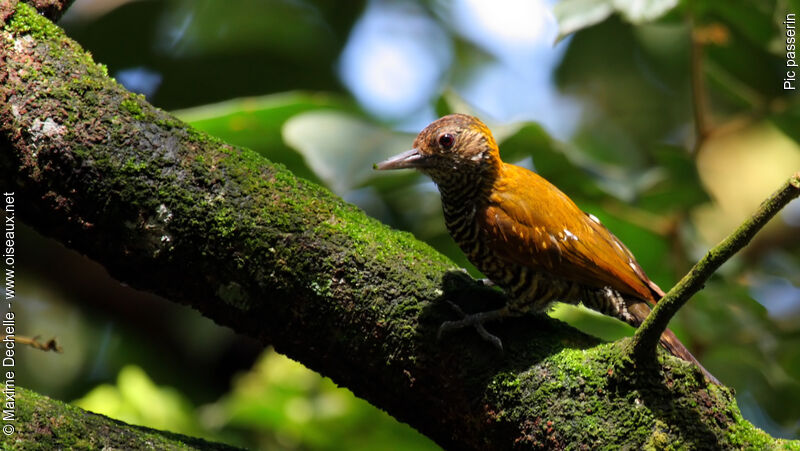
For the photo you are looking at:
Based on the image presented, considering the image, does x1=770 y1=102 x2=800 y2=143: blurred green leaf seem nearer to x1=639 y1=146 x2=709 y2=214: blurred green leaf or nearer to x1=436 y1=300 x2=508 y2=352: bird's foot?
x1=639 y1=146 x2=709 y2=214: blurred green leaf

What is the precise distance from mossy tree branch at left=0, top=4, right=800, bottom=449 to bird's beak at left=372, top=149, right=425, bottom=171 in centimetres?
66

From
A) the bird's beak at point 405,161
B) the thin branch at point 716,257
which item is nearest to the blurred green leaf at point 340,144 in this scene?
the bird's beak at point 405,161

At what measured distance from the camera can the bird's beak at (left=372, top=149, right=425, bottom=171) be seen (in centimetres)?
297

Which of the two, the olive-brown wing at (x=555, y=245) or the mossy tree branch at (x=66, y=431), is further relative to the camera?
the olive-brown wing at (x=555, y=245)

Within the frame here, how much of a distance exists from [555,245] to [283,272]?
111 centimetres

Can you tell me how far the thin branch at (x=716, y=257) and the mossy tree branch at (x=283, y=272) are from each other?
25 cm

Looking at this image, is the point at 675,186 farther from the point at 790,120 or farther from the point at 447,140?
the point at 447,140

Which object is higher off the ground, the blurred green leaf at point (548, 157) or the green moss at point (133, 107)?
the blurred green leaf at point (548, 157)

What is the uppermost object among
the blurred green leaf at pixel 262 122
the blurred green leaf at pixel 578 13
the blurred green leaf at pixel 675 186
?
the blurred green leaf at pixel 578 13

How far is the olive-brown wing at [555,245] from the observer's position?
286cm

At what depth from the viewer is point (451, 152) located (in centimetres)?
303

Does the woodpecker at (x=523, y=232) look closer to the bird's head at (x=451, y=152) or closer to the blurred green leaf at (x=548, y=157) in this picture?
the bird's head at (x=451, y=152)

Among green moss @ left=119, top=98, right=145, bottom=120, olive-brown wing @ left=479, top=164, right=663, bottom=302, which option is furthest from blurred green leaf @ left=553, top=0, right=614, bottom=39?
green moss @ left=119, top=98, right=145, bottom=120

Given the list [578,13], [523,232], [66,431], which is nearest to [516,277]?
[523,232]
